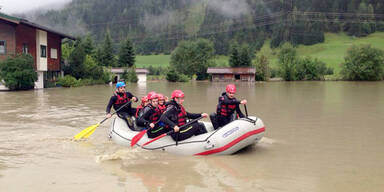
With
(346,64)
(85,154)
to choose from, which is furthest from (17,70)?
(346,64)

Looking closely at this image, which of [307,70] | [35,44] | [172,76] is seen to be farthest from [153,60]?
[35,44]

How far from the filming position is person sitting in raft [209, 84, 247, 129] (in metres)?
8.81

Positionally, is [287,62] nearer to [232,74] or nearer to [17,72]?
[232,74]

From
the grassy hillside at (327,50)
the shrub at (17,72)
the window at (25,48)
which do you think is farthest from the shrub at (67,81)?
the grassy hillside at (327,50)

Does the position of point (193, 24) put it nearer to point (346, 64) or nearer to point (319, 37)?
point (319, 37)

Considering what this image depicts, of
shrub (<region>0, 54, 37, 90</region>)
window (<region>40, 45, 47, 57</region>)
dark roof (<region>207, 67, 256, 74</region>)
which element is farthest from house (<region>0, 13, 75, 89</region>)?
dark roof (<region>207, 67, 256, 74</region>)

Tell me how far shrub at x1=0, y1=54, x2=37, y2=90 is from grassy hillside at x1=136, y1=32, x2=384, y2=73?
208 feet

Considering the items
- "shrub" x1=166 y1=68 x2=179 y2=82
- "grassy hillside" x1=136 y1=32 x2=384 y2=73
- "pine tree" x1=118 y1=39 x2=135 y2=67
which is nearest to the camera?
"shrub" x1=166 y1=68 x2=179 y2=82

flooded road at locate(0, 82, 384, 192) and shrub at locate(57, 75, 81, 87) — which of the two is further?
shrub at locate(57, 75, 81, 87)

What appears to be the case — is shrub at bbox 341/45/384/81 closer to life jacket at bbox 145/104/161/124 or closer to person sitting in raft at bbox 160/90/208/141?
life jacket at bbox 145/104/161/124

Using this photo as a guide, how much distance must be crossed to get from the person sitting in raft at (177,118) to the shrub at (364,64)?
6225 centimetres

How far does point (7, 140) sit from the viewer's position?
10.3 meters

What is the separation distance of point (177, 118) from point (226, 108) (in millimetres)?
1299

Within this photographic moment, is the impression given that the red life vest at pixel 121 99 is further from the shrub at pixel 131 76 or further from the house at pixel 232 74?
the house at pixel 232 74
